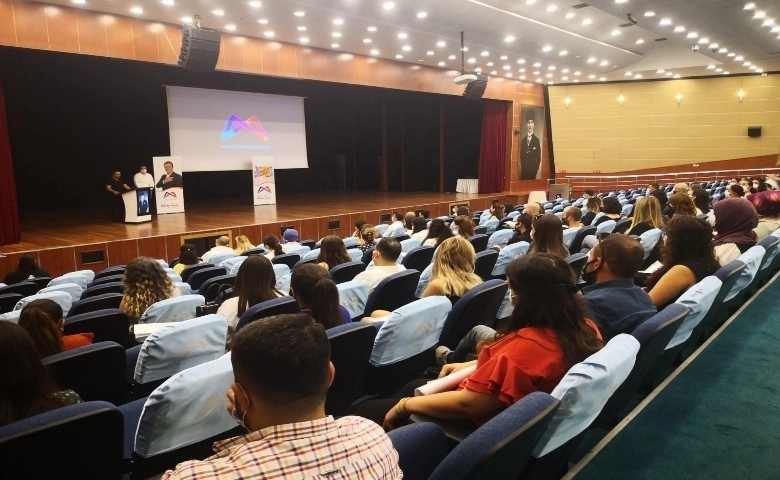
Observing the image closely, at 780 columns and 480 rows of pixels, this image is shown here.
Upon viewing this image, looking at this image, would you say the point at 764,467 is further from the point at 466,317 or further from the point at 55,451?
the point at 55,451

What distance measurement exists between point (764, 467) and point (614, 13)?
31.0 feet

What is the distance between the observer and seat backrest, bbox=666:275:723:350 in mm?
2434

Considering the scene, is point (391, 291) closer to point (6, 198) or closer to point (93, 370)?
point (93, 370)

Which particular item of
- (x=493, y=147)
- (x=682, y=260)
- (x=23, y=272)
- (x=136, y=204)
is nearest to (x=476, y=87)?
(x=493, y=147)

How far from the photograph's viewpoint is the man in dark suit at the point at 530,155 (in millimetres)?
18516

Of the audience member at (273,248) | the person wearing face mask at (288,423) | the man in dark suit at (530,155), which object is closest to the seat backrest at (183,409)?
the person wearing face mask at (288,423)

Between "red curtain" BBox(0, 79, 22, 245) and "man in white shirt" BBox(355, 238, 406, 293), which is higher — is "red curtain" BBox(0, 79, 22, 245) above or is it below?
above

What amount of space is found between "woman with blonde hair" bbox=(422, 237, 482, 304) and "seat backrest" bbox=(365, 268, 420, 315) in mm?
287

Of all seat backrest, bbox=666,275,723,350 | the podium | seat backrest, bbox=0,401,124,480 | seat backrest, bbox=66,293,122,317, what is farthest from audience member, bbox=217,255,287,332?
the podium

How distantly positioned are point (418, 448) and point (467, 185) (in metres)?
17.7

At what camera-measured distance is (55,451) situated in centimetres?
142

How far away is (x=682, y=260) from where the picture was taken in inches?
122

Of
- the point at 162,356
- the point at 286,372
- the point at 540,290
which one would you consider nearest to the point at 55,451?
the point at 286,372

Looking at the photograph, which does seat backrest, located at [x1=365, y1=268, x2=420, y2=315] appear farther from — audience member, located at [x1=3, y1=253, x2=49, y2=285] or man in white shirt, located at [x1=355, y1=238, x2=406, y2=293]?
audience member, located at [x1=3, y1=253, x2=49, y2=285]
